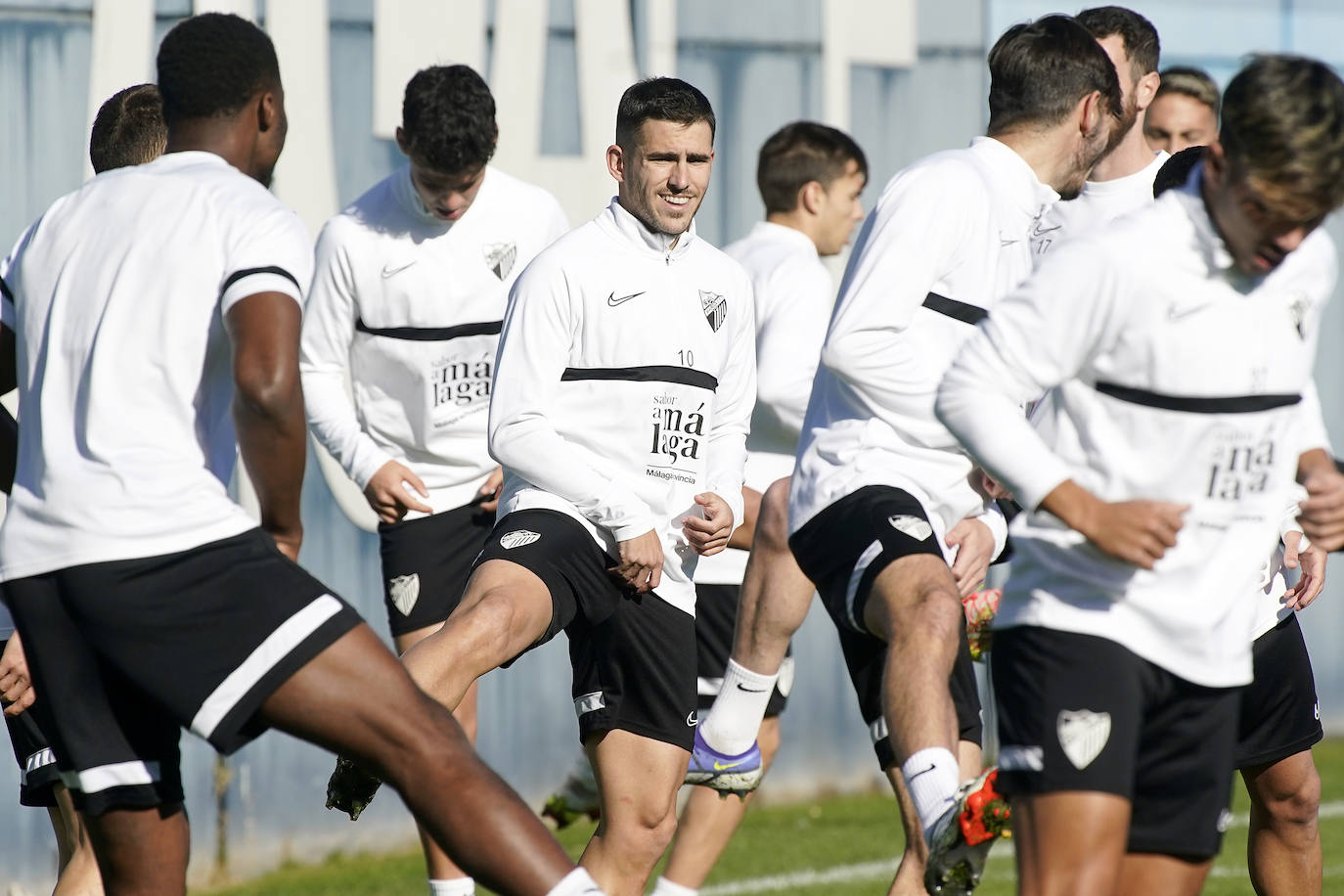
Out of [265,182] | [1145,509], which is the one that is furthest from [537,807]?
[1145,509]

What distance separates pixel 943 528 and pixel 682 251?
108 centimetres

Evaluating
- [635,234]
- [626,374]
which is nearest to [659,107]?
[635,234]

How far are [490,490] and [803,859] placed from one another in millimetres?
2342

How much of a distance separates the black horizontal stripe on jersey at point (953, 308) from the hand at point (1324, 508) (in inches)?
53.3

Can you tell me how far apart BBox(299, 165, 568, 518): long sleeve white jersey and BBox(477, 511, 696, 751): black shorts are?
119cm

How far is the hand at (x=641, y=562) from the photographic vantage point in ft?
15.2

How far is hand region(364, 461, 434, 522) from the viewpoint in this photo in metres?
5.73

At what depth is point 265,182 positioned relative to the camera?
3.90 m

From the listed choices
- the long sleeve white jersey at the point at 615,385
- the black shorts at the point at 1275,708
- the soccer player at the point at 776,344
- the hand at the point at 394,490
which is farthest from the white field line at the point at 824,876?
the black shorts at the point at 1275,708

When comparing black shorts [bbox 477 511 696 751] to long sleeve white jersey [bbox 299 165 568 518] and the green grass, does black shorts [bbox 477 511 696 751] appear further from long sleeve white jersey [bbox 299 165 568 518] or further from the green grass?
the green grass

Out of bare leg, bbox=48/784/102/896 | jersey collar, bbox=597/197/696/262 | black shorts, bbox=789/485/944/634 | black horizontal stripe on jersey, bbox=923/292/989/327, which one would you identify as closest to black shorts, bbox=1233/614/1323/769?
black shorts, bbox=789/485/944/634

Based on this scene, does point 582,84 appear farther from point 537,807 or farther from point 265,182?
point 265,182

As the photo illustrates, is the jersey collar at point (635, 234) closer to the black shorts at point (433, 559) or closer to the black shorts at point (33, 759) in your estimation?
the black shorts at point (433, 559)

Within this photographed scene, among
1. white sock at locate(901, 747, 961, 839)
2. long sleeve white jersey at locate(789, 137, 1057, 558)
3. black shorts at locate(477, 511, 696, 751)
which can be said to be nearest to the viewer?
white sock at locate(901, 747, 961, 839)
